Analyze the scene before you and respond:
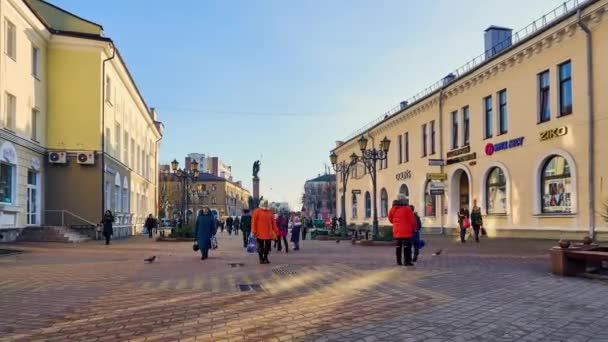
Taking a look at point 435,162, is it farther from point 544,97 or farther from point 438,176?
point 544,97

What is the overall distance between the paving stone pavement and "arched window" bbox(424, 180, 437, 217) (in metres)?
23.6

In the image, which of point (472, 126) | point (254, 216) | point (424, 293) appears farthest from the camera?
point (472, 126)

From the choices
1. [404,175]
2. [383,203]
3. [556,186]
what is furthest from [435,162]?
[383,203]

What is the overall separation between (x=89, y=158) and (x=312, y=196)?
85.3 metres

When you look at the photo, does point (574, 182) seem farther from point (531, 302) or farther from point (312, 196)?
point (312, 196)

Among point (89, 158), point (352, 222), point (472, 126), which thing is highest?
point (472, 126)

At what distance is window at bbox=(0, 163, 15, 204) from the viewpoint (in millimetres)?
22531

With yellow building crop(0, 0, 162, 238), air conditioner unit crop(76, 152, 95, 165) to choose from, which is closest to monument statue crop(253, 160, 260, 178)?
yellow building crop(0, 0, 162, 238)

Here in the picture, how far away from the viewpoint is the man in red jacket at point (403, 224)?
12703 millimetres

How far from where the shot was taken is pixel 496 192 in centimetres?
2811

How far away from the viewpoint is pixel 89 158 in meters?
28.3

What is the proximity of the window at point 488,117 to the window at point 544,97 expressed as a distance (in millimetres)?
4455

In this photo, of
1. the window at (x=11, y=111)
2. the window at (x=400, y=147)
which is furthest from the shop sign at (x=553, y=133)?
the window at (x=11, y=111)

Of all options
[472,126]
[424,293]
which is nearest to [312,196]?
[472,126]
